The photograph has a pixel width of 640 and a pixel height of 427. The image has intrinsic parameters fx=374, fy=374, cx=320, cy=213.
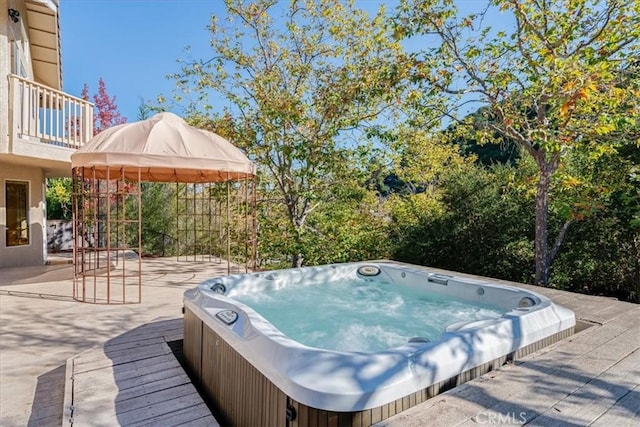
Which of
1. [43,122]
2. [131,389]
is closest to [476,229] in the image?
[131,389]

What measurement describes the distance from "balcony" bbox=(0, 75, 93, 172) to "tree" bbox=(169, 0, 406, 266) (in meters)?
2.59

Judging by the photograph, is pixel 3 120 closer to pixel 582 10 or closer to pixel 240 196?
pixel 240 196

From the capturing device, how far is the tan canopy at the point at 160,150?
18.6ft

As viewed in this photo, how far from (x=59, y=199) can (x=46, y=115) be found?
23.1 feet

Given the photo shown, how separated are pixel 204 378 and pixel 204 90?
802 cm

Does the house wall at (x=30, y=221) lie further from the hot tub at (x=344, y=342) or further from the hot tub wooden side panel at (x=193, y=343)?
the hot tub wooden side panel at (x=193, y=343)

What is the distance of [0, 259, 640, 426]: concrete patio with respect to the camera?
6.95ft

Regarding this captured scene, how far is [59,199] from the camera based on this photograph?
44.6 ft

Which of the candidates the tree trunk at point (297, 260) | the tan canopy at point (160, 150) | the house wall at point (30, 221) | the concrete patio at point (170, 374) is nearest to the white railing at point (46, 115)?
→ the house wall at point (30, 221)

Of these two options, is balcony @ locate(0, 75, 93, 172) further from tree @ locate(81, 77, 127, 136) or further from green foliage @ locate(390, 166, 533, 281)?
green foliage @ locate(390, 166, 533, 281)

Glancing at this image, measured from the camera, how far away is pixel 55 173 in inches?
422

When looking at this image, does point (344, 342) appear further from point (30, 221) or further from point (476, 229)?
point (30, 221)

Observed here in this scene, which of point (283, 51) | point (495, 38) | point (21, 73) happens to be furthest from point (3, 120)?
point (495, 38)

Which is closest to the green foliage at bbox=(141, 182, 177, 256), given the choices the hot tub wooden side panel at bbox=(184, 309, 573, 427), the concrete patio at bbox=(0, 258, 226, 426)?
the concrete patio at bbox=(0, 258, 226, 426)
